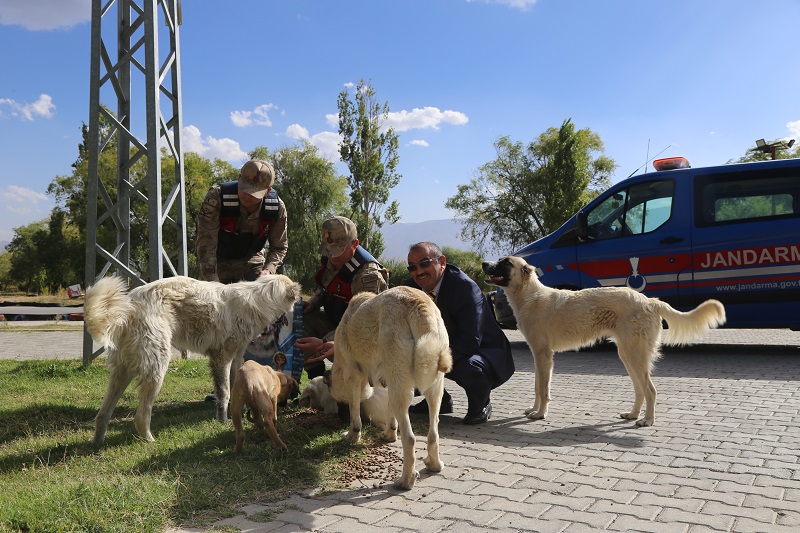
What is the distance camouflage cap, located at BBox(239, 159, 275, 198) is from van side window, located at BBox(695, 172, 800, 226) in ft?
23.6

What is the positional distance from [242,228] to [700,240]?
7.33m

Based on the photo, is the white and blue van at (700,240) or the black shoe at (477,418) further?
the white and blue van at (700,240)

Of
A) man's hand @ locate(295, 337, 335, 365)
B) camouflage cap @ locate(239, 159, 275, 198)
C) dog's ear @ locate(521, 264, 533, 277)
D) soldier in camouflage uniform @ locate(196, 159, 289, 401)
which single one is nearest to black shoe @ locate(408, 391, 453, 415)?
man's hand @ locate(295, 337, 335, 365)

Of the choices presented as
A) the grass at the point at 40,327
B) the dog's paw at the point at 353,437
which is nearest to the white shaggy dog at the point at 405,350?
the dog's paw at the point at 353,437

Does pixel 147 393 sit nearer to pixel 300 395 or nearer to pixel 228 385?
pixel 228 385

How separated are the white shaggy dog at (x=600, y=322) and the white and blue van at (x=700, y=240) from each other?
2.83 meters

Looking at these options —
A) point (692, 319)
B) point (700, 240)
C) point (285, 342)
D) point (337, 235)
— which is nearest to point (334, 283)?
point (337, 235)

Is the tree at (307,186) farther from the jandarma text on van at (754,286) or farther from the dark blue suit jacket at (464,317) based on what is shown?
the dark blue suit jacket at (464,317)

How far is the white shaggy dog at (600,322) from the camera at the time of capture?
561cm

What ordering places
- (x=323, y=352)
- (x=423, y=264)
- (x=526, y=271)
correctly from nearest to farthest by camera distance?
1. (x=423, y=264)
2. (x=323, y=352)
3. (x=526, y=271)

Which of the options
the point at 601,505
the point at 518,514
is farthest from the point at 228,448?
the point at 601,505

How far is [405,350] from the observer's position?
3.95 metres

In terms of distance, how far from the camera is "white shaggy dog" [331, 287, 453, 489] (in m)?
3.90

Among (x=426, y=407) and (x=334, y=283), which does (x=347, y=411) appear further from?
(x=334, y=283)
